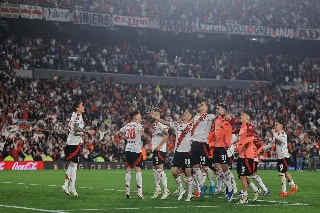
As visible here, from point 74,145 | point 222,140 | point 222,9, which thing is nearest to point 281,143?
point 222,140

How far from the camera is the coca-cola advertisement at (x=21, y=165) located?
40.9 metres

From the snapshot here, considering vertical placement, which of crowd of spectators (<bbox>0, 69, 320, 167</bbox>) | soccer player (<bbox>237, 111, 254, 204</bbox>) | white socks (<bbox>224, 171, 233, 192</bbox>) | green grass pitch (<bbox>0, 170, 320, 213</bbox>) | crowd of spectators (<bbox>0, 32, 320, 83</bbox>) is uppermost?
crowd of spectators (<bbox>0, 32, 320, 83</bbox>)

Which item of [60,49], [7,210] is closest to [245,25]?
[60,49]

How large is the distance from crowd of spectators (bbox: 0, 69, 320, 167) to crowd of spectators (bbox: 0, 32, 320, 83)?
2228mm

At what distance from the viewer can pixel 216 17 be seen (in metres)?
64.6

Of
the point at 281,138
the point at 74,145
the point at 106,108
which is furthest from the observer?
the point at 106,108

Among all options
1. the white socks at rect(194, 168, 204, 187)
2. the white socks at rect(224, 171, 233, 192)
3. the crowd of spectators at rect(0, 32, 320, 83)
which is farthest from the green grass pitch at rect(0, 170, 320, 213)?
the crowd of spectators at rect(0, 32, 320, 83)

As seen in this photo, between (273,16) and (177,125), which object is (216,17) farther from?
(177,125)

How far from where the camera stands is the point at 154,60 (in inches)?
2474

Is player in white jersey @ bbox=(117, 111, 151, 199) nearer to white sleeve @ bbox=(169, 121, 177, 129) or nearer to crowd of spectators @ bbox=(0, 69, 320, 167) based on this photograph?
white sleeve @ bbox=(169, 121, 177, 129)

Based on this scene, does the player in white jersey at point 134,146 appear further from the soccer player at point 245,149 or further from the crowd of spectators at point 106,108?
the crowd of spectators at point 106,108

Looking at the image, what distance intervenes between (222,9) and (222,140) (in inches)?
1867

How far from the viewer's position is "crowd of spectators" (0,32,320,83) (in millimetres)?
55438

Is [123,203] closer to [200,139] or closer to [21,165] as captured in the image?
[200,139]
